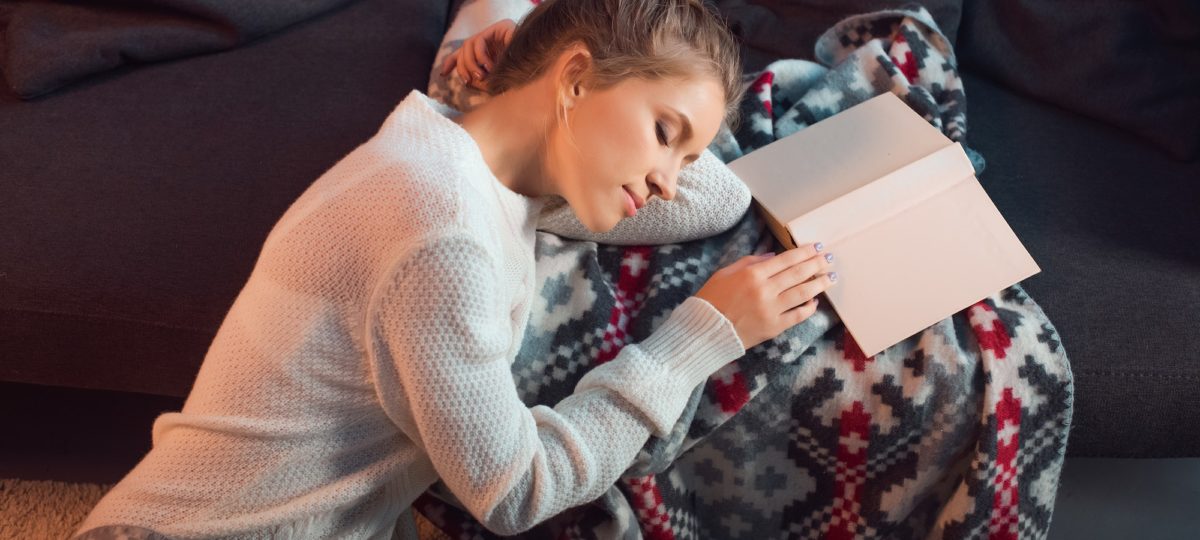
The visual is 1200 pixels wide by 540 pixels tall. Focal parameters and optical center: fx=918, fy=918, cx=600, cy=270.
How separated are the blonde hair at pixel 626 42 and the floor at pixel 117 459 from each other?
61cm

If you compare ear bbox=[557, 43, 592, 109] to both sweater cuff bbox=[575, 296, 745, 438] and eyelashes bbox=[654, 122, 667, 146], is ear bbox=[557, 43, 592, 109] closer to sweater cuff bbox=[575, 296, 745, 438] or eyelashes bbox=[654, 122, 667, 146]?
eyelashes bbox=[654, 122, 667, 146]

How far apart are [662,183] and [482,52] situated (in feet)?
1.12

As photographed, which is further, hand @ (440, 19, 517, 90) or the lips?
hand @ (440, 19, 517, 90)

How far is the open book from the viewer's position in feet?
2.99

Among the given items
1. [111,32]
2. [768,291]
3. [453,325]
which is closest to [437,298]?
[453,325]

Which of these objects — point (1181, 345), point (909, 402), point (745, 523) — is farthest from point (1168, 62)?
point (745, 523)

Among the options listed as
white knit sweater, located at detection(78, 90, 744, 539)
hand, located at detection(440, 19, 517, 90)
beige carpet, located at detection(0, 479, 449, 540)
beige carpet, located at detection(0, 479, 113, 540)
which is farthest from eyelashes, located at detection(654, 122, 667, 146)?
beige carpet, located at detection(0, 479, 113, 540)

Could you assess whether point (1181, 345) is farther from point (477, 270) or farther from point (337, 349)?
point (337, 349)

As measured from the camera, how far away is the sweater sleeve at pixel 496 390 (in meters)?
0.70

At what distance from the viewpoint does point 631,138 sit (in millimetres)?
772

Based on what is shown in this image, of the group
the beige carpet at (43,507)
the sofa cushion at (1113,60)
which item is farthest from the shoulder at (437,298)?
the sofa cushion at (1113,60)

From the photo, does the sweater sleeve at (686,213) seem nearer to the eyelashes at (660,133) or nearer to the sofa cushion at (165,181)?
the eyelashes at (660,133)

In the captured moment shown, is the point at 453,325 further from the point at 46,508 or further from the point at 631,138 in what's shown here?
the point at 46,508

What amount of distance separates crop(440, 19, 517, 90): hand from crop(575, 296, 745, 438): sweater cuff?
0.35 metres
